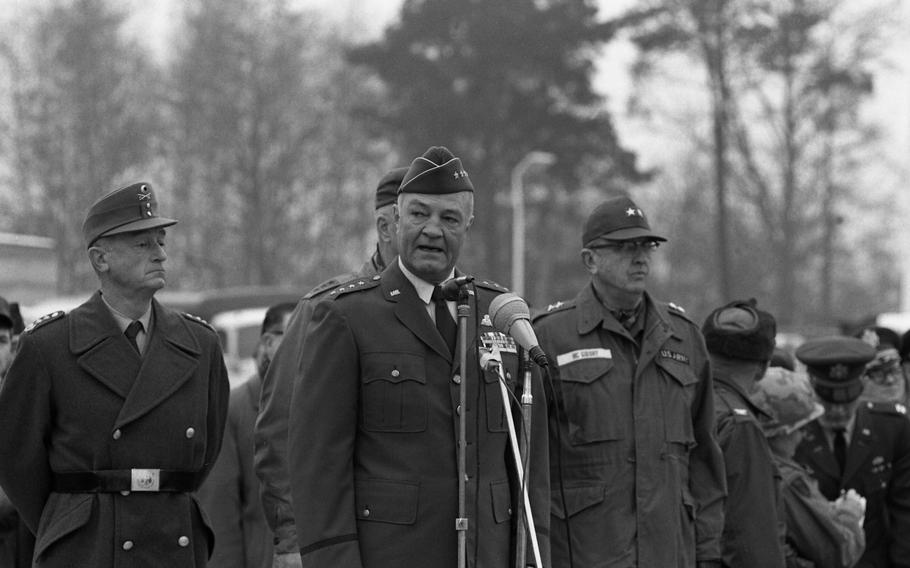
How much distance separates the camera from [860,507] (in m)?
7.12

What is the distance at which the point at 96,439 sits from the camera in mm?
5215

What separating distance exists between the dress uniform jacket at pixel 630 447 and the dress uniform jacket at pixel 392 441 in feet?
3.46

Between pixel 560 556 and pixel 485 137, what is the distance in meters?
32.0

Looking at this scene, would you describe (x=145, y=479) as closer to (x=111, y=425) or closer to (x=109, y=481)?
(x=109, y=481)

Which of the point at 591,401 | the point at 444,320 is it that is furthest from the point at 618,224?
the point at 444,320

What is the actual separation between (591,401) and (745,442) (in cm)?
95

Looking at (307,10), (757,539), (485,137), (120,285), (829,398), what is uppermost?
(307,10)

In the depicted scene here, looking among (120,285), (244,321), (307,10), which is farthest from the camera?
(307,10)

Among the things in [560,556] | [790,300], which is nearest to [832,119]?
[790,300]

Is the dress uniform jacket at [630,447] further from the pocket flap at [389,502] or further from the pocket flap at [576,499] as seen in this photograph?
the pocket flap at [389,502]

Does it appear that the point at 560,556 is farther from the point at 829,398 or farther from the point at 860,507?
the point at 829,398

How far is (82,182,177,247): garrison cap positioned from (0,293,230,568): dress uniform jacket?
0.30m

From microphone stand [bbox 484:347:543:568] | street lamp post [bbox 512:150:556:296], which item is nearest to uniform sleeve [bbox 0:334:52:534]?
microphone stand [bbox 484:347:543:568]

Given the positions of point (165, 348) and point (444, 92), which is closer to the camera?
point (165, 348)
